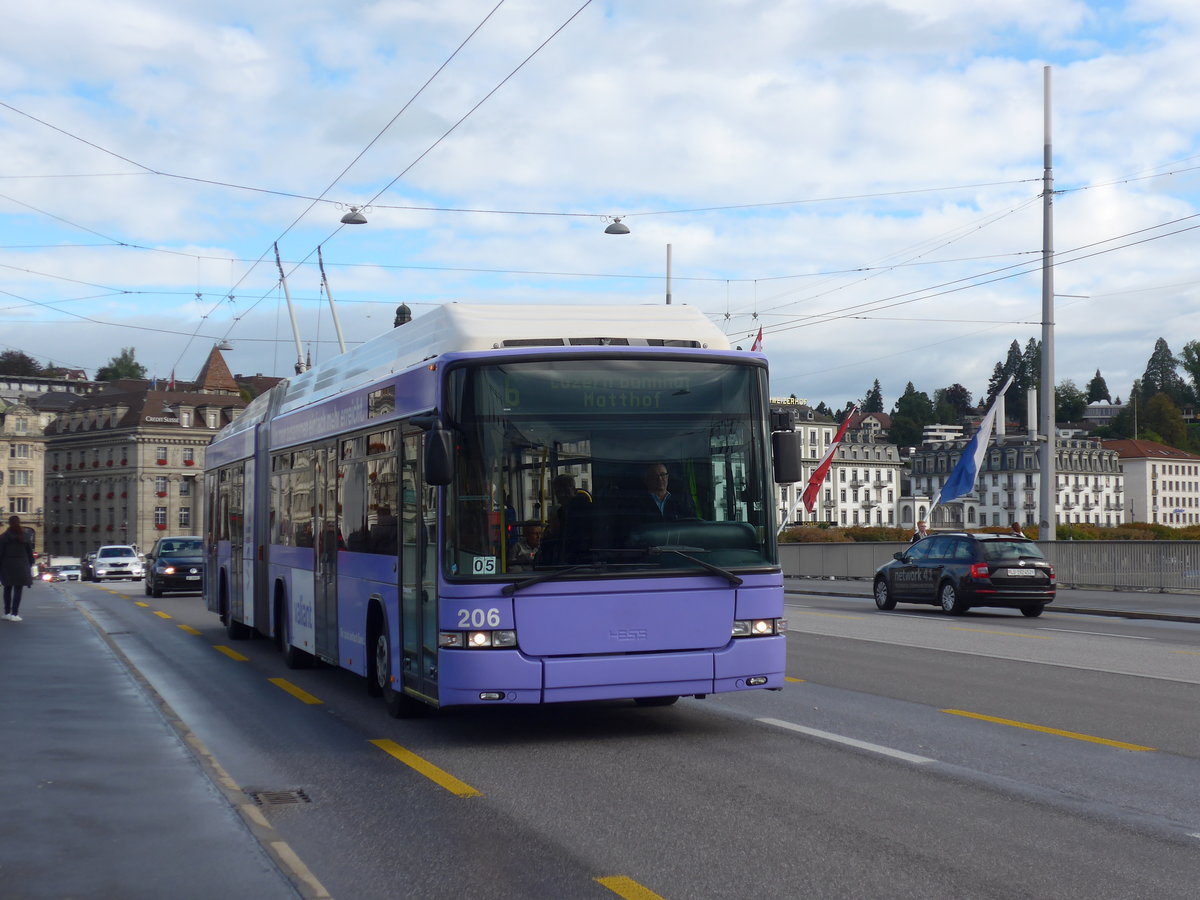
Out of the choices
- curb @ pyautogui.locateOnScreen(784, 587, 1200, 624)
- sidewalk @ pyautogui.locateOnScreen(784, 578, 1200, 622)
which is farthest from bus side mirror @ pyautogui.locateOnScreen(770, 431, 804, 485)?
sidewalk @ pyautogui.locateOnScreen(784, 578, 1200, 622)

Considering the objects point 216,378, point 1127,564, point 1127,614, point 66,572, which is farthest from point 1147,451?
point 1127,614

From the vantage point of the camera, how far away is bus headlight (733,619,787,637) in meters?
10.4

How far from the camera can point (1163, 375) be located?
643ft

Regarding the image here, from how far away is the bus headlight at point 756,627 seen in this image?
34.0 feet

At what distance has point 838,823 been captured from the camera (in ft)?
24.5

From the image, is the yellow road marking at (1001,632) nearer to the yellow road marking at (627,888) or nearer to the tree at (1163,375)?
the yellow road marking at (627,888)

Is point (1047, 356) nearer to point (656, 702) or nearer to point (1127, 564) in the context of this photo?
point (1127, 564)

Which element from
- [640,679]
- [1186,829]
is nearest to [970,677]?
[640,679]

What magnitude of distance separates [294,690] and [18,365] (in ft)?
569

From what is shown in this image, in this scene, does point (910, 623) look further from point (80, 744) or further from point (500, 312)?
point (80, 744)

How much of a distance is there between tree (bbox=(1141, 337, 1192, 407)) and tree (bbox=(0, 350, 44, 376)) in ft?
452

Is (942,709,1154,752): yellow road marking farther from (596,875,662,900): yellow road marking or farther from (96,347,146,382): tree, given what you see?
(96,347,146,382): tree

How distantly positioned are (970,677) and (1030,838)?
7.72 m

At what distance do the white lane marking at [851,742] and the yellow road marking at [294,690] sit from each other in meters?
4.15
